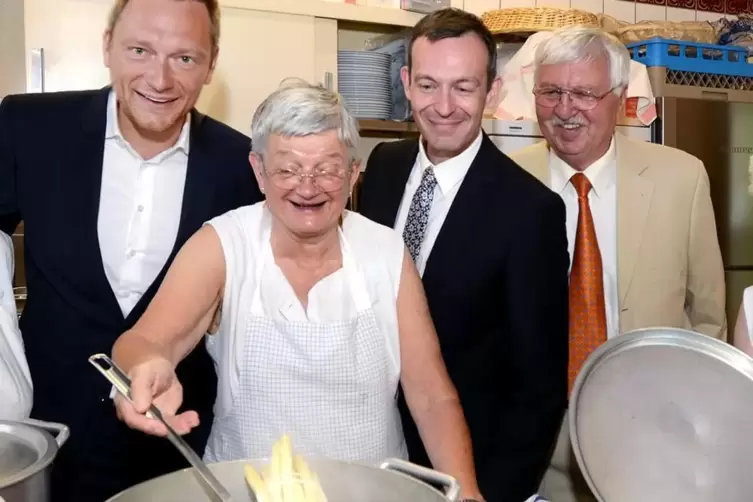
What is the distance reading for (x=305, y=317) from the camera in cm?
123

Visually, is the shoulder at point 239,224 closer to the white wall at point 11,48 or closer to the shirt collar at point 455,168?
the shirt collar at point 455,168

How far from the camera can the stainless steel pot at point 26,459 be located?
66 cm

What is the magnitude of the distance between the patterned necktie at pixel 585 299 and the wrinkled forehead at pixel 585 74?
0.94ft

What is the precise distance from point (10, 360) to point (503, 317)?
816mm

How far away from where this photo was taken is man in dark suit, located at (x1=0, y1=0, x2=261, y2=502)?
1.32 meters

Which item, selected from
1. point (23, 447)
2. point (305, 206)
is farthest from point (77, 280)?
point (23, 447)

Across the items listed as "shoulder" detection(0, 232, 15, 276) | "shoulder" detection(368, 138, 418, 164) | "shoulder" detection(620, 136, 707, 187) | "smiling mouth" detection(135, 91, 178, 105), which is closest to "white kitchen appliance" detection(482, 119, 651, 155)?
"shoulder" detection(620, 136, 707, 187)

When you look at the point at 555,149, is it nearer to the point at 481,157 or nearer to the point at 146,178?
the point at 481,157

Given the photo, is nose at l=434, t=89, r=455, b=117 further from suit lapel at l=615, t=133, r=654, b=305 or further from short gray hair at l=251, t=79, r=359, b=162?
suit lapel at l=615, t=133, r=654, b=305

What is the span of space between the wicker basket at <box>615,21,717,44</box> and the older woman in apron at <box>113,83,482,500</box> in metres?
1.97

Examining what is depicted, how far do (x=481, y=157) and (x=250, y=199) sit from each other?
17.6 inches

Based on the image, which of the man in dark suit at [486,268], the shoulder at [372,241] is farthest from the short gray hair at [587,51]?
the shoulder at [372,241]

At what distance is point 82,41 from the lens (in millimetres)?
2100

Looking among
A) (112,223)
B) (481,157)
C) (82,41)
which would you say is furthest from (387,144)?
(82,41)
